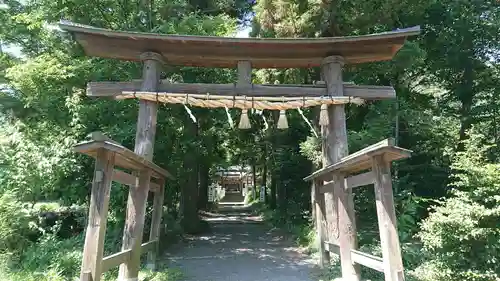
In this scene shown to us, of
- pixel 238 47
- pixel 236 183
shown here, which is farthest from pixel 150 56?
pixel 236 183

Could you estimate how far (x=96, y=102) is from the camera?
30.0 ft

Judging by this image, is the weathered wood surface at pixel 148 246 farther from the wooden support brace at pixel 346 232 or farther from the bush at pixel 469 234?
the bush at pixel 469 234

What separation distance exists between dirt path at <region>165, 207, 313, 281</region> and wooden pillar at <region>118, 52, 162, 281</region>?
1.39 m

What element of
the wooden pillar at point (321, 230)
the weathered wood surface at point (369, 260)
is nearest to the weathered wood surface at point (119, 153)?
the weathered wood surface at point (369, 260)

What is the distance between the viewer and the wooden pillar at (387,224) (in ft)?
14.7

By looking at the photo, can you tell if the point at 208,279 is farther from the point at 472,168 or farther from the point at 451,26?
the point at 451,26

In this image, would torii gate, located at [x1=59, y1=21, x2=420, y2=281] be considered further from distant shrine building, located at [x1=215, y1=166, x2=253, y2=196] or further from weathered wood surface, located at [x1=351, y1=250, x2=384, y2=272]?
distant shrine building, located at [x1=215, y1=166, x2=253, y2=196]

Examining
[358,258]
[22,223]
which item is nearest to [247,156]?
[22,223]

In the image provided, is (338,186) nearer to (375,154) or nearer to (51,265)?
(375,154)

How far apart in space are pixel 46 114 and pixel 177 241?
16.7 ft

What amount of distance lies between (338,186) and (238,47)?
9.95 ft

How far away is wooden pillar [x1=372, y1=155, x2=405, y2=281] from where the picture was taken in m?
4.49

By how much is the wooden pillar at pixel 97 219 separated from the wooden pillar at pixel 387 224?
340cm

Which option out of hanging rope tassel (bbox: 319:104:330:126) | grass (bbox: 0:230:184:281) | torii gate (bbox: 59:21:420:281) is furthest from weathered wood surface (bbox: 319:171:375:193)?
grass (bbox: 0:230:184:281)
